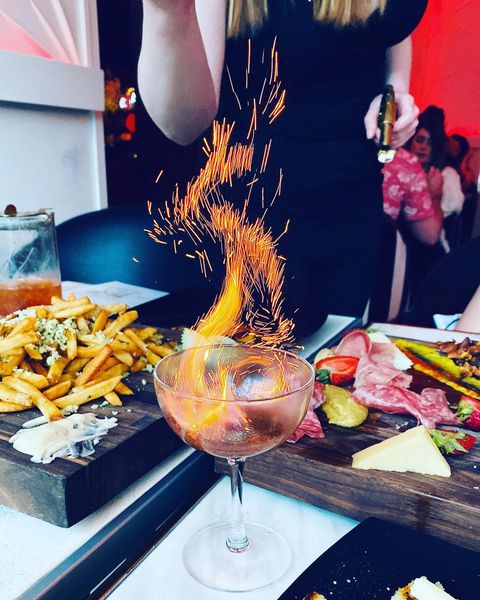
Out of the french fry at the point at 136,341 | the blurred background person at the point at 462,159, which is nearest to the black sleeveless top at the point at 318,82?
the blurred background person at the point at 462,159

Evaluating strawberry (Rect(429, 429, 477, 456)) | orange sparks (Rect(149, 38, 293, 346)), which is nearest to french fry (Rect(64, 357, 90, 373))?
strawberry (Rect(429, 429, 477, 456))

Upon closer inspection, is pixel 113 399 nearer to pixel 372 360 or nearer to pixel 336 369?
pixel 336 369

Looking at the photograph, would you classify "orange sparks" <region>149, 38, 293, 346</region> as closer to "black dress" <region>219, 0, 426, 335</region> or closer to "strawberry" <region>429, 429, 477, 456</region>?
"black dress" <region>219, 0, 426, 335</region>

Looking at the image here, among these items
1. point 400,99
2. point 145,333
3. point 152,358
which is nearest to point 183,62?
point 400,99

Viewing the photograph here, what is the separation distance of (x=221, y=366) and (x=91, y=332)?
43 centimetres

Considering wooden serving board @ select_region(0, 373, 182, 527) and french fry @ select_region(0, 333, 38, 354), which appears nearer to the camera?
wooden serving board @ select_region(0, 373, 182, 527)

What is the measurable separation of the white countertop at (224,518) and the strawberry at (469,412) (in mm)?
307

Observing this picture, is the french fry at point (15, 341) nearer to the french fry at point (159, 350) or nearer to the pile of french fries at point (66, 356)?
the pile of french fries at point (66, 356)

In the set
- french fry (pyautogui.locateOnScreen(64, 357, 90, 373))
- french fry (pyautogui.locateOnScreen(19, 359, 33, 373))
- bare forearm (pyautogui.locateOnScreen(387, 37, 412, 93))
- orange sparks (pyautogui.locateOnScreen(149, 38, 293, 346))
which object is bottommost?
french fry (pyautogui.locateOnScreen(64, 357, 90, 373))

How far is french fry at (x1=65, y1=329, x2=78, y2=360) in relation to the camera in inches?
37.3

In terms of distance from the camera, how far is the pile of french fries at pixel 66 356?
0.86m

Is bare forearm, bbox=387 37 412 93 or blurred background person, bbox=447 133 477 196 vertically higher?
bare forearm, bbox=387 37 412 93

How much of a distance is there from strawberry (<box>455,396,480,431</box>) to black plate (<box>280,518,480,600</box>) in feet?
1.11

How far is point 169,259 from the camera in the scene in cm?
256
